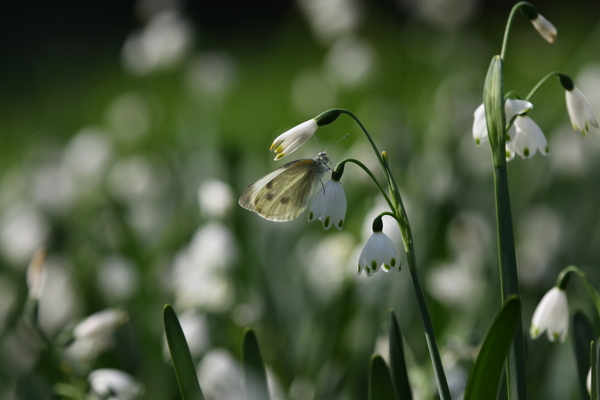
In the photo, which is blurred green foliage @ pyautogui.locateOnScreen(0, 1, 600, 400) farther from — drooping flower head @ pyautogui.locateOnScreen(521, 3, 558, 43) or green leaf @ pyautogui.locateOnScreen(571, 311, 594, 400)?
drooping flower head @ pyautogui.locateOnScreen(521, 3, 558, 43)

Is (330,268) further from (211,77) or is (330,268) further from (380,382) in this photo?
(211,77)

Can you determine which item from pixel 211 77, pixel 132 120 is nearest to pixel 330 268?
pixel 211 77

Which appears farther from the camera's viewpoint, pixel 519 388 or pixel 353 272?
pixel 353 272

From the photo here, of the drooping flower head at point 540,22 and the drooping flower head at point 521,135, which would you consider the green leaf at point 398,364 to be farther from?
the drooping flower head at point 540,22

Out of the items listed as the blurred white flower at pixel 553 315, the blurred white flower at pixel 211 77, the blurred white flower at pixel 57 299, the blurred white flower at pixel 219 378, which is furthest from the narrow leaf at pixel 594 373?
the blurred white flower at pixel 211 77

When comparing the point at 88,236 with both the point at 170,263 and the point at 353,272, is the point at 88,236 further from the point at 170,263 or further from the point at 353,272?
the point at 353,272

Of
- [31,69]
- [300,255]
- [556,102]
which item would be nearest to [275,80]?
[31,69]
